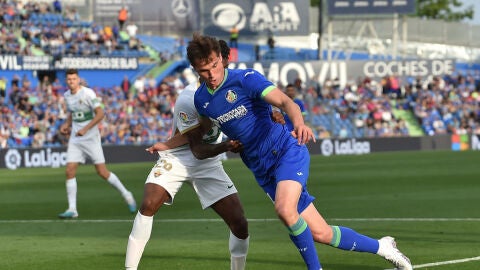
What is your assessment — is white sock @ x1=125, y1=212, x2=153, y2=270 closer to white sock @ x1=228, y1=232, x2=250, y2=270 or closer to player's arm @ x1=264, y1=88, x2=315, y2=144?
white sock @ x1=228, y1=232, x2=250, y2=270

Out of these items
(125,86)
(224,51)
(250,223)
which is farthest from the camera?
(125,86)

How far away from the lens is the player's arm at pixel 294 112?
7566mm

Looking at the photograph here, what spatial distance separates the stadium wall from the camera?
116ft

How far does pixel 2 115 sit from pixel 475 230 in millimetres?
26371

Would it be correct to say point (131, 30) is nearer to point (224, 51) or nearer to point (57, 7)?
point (57, 7)

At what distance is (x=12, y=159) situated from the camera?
35000mm

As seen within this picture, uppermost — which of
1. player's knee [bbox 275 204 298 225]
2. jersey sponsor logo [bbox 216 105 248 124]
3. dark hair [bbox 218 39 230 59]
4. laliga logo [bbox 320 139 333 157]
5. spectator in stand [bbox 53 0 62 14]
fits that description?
dark hair [bbox 218 39 230 59]

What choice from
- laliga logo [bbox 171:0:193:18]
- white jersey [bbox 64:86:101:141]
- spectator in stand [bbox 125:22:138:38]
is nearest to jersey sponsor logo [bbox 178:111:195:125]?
white jersey [bbox 64:86:101:141]

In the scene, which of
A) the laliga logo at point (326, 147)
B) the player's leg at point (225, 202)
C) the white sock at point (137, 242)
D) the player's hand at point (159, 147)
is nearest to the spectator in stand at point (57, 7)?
the laliga logo at point (326, 147)

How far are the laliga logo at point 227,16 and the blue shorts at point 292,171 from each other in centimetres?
4304

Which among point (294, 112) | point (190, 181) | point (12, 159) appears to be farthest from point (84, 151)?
point (12, 159)

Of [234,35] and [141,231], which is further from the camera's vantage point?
[234,35]

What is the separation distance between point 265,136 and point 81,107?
8479mm

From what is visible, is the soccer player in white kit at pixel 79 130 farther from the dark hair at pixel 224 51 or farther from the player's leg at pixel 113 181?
the dark hair at pixel 224 51
